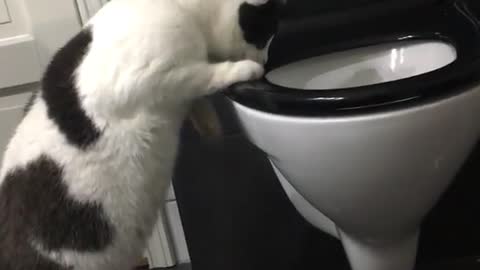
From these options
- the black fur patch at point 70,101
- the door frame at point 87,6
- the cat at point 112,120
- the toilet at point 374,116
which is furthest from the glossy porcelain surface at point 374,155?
the door frame at point 87,6

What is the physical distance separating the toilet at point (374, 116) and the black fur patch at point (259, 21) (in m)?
0.06

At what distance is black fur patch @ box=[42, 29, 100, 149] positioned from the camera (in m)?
0.86

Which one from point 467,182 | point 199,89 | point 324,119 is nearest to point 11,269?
point 199,89

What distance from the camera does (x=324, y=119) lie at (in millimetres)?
811

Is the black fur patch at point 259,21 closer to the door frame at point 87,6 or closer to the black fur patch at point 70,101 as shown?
the black fur patch at point 70,101

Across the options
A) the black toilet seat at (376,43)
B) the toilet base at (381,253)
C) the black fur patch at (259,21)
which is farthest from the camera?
the toilet base at (381,253)

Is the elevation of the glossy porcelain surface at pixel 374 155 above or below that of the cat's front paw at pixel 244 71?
below

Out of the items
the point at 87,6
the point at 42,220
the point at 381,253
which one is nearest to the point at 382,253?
the point at 381,253

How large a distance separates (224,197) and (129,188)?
1.33 feet

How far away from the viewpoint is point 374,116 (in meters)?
0.79

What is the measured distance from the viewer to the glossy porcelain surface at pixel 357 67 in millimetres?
1048

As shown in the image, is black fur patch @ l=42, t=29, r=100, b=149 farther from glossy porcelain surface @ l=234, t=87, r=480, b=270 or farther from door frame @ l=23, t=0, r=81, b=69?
door frame @ l=23, t=0, r=81, b=69

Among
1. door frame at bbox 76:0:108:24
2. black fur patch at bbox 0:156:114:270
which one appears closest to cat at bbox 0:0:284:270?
black fur patch at bbox 0:156:114:270

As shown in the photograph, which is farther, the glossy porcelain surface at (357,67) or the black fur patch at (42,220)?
the glossy porcelain surface at (357,67)
